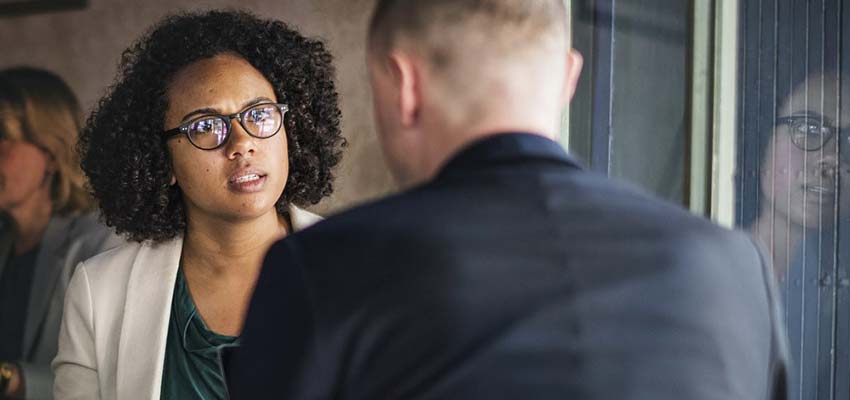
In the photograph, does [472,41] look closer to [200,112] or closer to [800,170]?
[800,170]

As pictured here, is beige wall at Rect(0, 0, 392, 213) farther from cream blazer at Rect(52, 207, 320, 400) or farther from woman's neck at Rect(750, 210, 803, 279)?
woman's neck at Rect(750, 210, 803, 279)

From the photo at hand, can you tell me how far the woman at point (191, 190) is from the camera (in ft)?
8.05

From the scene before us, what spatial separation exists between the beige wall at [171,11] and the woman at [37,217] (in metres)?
0.12

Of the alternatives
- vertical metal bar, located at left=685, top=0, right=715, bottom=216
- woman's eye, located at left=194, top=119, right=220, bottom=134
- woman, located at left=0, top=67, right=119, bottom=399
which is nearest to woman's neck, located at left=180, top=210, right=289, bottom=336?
woman's eye, located at left=194, top=119, right=220, bottom=134

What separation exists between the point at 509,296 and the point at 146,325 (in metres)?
1.74

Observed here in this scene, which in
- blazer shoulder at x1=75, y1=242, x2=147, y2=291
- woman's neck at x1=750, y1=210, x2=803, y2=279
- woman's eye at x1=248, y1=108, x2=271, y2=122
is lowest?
blazer shoulder at x1=75, y1=242, x2=147, y2=291

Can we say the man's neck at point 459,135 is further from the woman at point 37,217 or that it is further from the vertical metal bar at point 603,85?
the woman at point 37,217

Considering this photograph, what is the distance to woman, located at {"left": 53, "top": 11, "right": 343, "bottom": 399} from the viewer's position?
2455 mm

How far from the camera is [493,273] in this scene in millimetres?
958

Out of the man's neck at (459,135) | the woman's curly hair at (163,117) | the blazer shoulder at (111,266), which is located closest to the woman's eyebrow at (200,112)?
the woman's curly hair at (163,117)

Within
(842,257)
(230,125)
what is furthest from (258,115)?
(842,257)

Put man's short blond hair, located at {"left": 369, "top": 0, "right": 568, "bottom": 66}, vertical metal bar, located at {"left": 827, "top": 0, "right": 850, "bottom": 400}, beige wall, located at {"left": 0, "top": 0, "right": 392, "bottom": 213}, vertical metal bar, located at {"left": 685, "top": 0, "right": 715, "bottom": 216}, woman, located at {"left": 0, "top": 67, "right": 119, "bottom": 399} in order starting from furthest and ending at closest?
woman, located at {"left": 0, "top": 67, "right": 119, "bottom": 399}, beige wall, located at {"left": 0, "top": 0, "right": 392, "bottom": 213}, vertical metal bar, located at {"left": 685, "top": 0, "right": 715, "bottom": 216}, vertical metal bar, located at {"left": 827, "top": 0, "right": 850, "bottom": 400}, man's short blond hair, located at {"left": 369, "top": 0, "right": 568, "bottom": 66}

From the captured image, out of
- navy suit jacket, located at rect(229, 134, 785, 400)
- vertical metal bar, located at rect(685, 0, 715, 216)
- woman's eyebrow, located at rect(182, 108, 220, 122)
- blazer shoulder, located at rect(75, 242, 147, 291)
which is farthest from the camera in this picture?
blazer shoulder, located at rect(75, 242, 147, 291)

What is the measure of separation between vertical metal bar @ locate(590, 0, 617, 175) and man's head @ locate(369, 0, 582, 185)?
1.56 m
